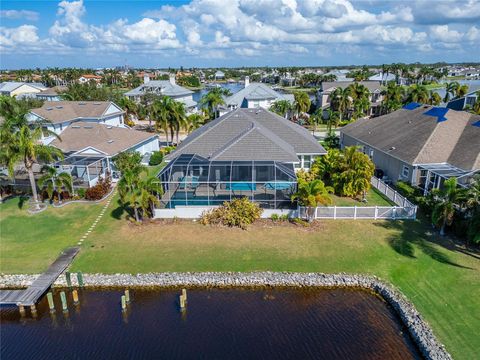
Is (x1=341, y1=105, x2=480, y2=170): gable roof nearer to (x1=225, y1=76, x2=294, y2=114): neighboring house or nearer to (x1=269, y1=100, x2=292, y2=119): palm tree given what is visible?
(x1=269, y1=100, x2=292, y2=119): palm tree

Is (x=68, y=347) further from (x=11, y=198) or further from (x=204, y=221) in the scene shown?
(x=11, y=198)

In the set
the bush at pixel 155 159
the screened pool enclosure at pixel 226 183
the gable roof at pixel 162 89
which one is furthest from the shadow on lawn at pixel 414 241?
the gable roof at pixel 162 89

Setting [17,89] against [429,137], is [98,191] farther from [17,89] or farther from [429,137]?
[17,89]

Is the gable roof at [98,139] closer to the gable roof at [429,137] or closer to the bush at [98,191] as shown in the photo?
the bush at [98,191]

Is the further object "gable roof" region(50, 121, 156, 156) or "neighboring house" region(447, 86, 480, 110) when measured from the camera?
"neighboring house" region(447, 86, 480, 110)

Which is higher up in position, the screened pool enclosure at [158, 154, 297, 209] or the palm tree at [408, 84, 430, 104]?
the palm tree at [408, 84, 430, 104]

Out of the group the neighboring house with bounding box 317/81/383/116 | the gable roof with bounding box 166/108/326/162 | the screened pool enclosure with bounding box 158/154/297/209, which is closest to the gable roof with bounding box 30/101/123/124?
the gable roof with bounding box 166/108/326/162
